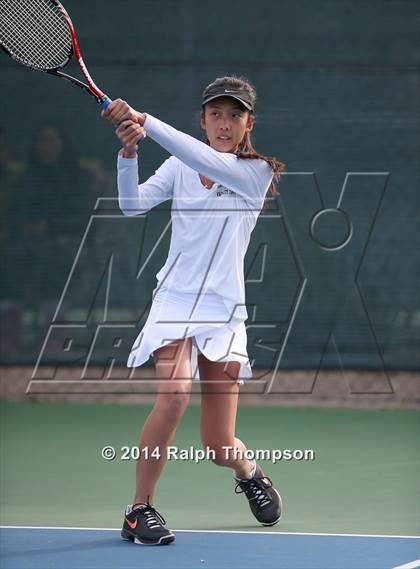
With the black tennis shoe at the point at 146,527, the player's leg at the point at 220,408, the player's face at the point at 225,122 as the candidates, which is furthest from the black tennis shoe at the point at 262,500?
the player's face at the point at 225,122

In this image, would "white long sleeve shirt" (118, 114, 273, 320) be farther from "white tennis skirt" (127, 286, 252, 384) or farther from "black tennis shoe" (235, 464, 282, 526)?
Answer: "black tennis shoe" (235, 464, 282, 526)

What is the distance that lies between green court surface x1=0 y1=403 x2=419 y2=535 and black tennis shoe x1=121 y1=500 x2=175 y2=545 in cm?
29

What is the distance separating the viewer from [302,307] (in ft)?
21.8

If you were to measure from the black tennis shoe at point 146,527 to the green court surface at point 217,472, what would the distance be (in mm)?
292

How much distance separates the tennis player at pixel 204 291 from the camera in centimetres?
384

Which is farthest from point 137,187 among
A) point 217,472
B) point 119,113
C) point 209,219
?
point 217,472

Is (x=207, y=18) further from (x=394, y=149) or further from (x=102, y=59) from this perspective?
(x=394, y=149)

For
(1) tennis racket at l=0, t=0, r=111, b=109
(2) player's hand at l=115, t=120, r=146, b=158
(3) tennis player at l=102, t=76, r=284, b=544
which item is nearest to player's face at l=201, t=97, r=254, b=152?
(3) tennis player at l=102, t=76, r=284, b=544

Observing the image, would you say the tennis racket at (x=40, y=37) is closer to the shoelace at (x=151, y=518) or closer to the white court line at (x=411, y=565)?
the shoelace at (x=151, y=518)

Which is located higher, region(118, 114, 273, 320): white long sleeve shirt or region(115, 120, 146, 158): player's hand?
region(118, 114, 273, 320): white long sleeve shirt

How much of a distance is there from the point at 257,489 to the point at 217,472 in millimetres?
1098

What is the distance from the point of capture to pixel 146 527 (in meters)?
3.81

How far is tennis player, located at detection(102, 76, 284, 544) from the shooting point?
12.6 feet

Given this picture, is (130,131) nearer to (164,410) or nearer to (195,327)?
(195,327)
